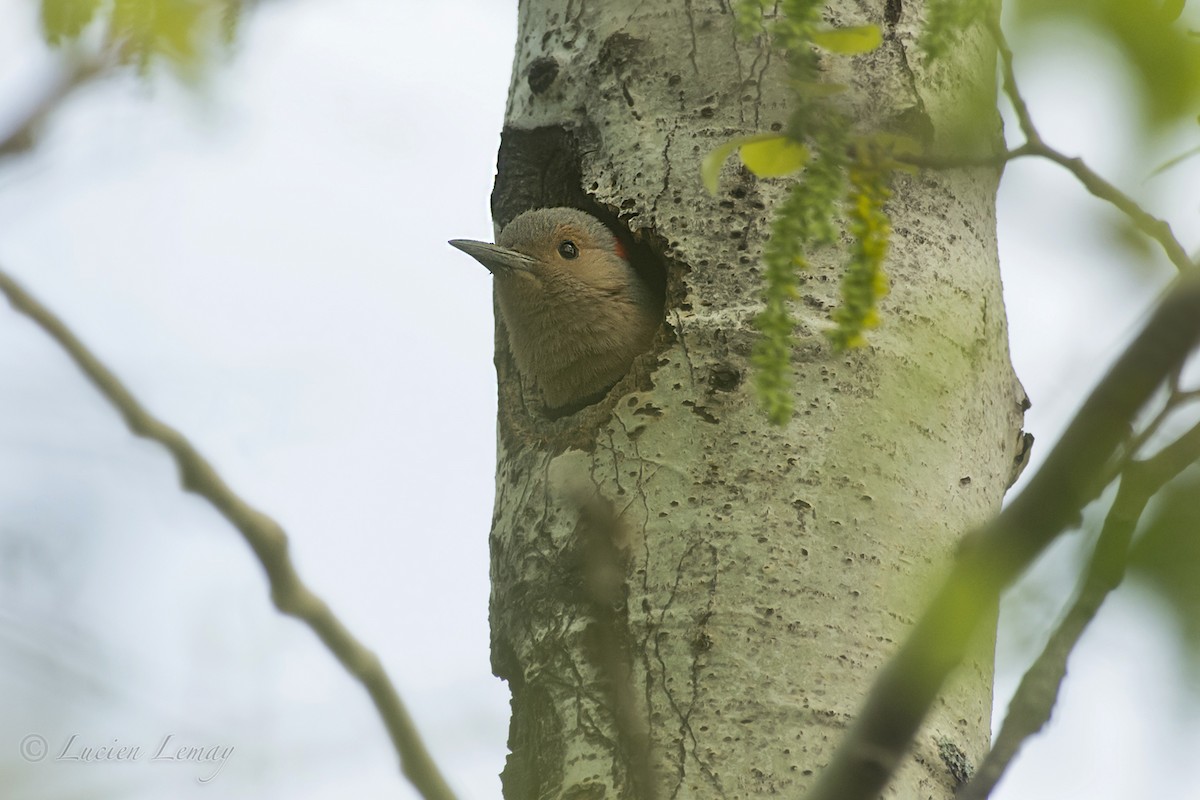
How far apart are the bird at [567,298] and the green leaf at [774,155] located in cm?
227

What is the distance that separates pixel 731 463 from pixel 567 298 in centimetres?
186

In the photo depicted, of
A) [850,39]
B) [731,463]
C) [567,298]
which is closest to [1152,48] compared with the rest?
[850,39]

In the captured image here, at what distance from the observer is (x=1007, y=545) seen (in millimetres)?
1240

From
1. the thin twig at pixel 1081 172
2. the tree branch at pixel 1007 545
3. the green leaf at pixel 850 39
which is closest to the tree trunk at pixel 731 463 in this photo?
the green leaf at pixel 850 39

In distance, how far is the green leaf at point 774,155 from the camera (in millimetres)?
1984

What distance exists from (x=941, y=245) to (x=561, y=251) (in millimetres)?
1839

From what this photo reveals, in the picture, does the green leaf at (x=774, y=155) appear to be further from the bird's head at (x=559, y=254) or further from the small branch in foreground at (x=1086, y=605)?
the bird's head at (x=559, y=254)

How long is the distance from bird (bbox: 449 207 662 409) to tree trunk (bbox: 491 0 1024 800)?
0.56 meters

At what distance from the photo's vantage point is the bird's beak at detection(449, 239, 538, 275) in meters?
5.01

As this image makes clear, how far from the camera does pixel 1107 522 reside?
1425mm

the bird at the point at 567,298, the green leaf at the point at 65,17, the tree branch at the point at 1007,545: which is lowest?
the tree branch at the point at 1007,545

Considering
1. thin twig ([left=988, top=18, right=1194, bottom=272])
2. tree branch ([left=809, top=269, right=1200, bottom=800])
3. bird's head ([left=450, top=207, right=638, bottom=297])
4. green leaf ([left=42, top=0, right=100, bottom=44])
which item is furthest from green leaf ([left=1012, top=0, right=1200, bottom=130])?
bird's head ([left=450, top=207, right=638, bottom=297])

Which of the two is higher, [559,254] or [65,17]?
[559,254]

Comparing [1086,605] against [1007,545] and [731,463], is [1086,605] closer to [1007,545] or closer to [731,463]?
[1007,545]
